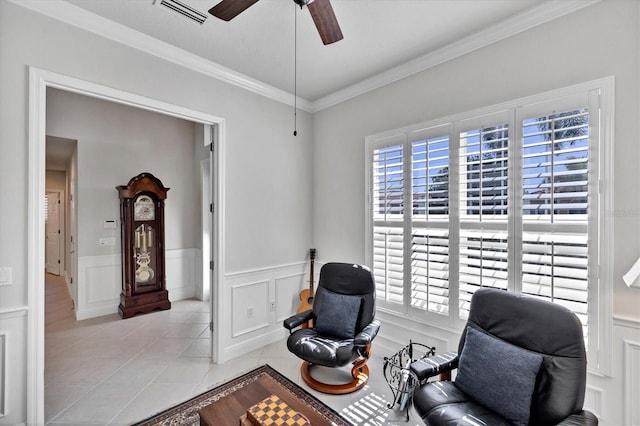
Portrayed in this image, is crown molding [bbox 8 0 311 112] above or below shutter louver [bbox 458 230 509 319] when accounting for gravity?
above

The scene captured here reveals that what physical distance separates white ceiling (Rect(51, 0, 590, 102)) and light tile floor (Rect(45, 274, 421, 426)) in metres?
2.95

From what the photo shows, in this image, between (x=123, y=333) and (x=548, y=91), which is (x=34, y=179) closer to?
(x=123, y=333)

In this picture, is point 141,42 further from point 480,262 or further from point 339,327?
point 480,262

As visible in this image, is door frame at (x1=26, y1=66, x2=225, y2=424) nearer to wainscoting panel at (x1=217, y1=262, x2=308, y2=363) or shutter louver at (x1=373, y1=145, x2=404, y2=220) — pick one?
wainscoting panel at (x1=217, y1=262, x2=308, y2=363)

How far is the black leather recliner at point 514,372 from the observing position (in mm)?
1473

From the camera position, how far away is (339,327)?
101 inches

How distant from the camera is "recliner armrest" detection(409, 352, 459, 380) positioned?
68.9 inches

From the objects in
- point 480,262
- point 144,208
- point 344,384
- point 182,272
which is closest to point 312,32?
point 480,262

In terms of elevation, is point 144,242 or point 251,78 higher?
point 251,78

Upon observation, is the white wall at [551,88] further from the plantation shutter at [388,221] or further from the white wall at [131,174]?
the white wall at [131,174]

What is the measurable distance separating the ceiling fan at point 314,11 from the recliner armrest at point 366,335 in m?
2.21

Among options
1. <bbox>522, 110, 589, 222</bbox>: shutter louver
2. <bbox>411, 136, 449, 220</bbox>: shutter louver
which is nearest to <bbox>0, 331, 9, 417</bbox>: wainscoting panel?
<bbox>411, 136, 449, 220</bbox>: shutter louver

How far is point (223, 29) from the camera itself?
7.35 feet

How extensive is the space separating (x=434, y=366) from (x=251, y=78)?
10.2 feet
